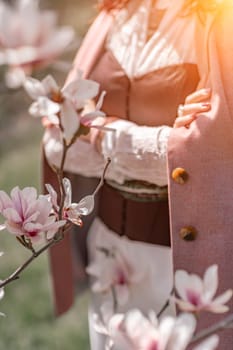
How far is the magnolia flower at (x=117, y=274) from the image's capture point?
4.96 ft

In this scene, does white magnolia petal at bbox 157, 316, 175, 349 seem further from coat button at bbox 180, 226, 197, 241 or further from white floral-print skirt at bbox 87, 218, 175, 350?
white floral-print skirt at bbox 87, 218, 175, 350

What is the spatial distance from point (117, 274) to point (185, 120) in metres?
0.40

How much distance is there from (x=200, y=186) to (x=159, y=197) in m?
0.19

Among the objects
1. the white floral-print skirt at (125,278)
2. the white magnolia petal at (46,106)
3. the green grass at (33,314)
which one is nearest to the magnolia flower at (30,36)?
the white magnolia petal at (46,106)

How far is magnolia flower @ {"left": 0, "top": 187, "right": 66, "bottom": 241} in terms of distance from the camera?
3.23ft

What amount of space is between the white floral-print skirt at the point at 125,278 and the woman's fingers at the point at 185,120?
0.97ft

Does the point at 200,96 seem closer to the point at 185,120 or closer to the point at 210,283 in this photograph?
the point at 185,120

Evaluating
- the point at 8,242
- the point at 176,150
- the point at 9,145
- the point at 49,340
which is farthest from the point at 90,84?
the point at 9,145

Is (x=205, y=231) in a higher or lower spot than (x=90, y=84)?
lower

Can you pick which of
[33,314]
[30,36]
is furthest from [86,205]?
[33,314]

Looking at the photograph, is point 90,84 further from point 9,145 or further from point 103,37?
point 9,145

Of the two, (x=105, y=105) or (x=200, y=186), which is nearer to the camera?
(x=200, y=186)

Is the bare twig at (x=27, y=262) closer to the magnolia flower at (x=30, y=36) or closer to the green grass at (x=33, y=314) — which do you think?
the magnolia flower at (x=30, y=36)

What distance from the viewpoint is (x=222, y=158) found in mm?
1208
